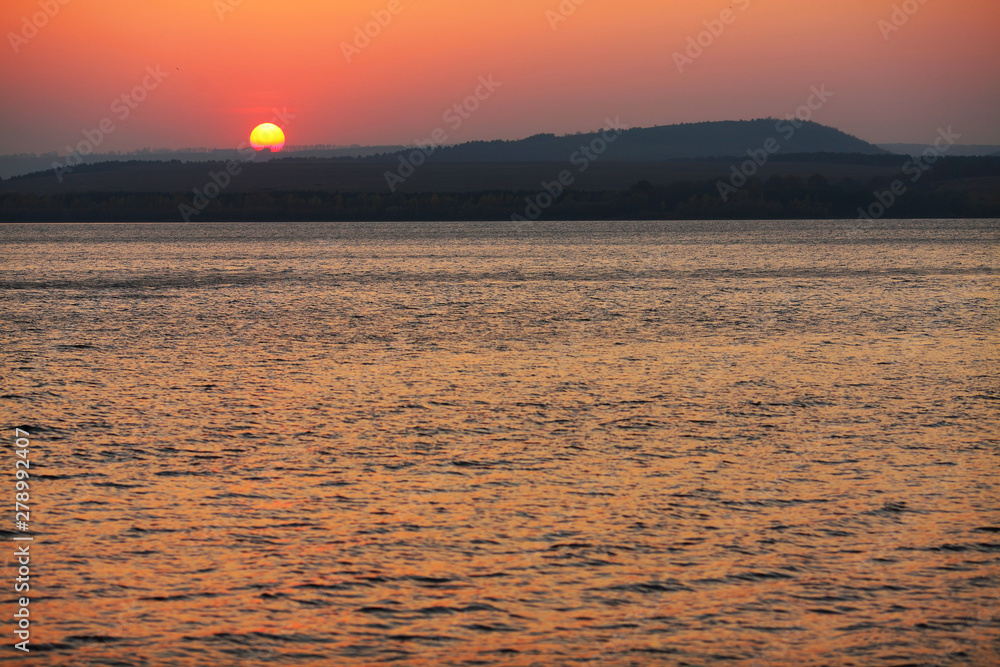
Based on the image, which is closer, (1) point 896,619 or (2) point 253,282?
(1) point 896,619

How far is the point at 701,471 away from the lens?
60.1 ft

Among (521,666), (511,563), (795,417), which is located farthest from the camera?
(795,417)

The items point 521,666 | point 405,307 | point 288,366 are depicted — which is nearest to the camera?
point 521,666

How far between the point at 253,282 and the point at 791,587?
71868mm

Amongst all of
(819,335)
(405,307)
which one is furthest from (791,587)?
(405,307)

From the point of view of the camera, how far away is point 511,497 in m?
16.6

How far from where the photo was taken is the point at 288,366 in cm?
3269

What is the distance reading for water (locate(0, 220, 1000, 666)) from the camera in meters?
11.4

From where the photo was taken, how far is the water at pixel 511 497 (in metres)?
11.4

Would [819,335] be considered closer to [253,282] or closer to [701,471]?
[701,471]

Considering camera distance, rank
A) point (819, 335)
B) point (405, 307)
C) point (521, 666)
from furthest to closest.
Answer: point (405, 307)
point (819, 335)
point (521, 666)

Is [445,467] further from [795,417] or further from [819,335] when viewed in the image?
[819,335]

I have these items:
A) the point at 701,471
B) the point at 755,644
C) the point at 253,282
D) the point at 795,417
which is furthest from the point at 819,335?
the point at 253,282

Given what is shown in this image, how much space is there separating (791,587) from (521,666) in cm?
369
